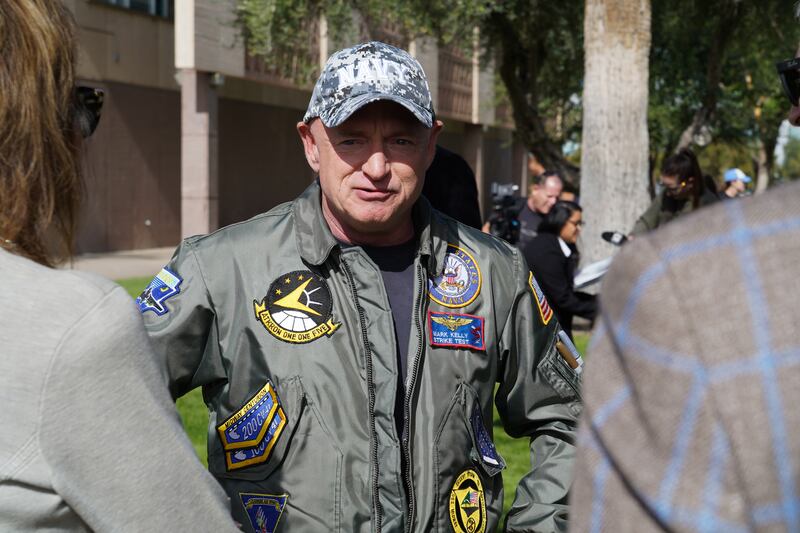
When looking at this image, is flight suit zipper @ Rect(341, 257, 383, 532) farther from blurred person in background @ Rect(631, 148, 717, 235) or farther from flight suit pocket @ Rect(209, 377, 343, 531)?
blurred person in background @ Rect(631, 148, 717, 235)

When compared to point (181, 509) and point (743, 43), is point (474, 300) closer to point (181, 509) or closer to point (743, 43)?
point (181, 509)

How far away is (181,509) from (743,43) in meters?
17.9

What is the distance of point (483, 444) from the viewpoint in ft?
8.83

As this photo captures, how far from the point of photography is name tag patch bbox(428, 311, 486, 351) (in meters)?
2.68

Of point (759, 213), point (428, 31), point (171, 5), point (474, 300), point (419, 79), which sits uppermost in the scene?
point (171, 5)

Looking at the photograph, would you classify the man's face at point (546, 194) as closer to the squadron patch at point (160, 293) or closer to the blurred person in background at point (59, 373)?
the squadron patch at point (160, 293)

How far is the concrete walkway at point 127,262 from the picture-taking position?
66.3 feet

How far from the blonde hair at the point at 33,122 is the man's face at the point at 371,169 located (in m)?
1.16

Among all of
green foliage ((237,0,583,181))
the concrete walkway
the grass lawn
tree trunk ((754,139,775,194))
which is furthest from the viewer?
tree trunk ((754,139,775,194))

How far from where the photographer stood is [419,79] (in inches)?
111

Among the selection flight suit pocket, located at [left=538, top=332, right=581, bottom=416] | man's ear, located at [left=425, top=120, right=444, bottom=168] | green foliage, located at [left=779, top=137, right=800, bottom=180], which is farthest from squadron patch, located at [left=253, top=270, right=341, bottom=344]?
green foliage, located at [left=779, top=137, right=800, bottom=180]

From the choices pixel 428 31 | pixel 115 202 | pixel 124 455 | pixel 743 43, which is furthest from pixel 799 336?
pixel 115 202

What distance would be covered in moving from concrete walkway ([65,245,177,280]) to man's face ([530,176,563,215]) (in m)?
10.2

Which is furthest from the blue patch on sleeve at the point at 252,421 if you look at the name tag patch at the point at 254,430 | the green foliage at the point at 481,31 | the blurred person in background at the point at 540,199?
the green foliage at the point at 481,31
